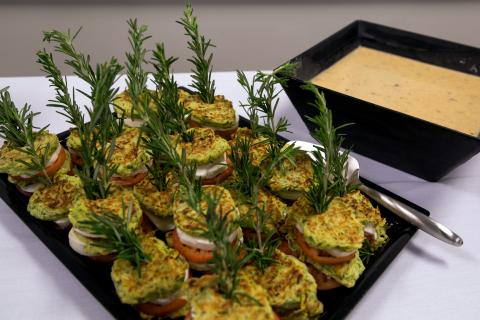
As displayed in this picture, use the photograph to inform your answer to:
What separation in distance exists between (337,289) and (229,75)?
1432mm

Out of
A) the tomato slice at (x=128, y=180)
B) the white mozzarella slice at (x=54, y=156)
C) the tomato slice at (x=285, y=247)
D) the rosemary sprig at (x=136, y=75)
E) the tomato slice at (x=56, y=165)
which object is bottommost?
the tomato slice at (x=285, y=247)

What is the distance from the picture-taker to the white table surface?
1276 millimetres

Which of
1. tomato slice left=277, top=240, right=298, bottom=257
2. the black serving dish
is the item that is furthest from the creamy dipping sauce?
tomato slice left=277, top=240, right=298, bottom=257

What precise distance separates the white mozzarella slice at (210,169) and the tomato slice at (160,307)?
0.39 metres

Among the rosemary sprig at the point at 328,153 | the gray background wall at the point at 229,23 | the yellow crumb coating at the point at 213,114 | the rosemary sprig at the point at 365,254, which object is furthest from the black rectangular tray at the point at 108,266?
the gray background wall at the point at 229,23

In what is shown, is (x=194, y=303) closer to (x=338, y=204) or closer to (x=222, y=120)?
(x=338, y=204)

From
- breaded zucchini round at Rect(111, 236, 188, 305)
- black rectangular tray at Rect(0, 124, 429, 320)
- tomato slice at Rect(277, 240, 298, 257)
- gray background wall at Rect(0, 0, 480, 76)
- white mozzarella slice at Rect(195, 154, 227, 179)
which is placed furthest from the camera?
gray background wall at Rect(0, 0, 480, 76)

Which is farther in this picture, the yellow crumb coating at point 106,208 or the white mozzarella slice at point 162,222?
the white mozzarella slice at point 162,222

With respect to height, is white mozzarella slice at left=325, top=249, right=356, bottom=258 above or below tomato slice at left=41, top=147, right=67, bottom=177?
below

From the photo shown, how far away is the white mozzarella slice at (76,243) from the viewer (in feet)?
4.16

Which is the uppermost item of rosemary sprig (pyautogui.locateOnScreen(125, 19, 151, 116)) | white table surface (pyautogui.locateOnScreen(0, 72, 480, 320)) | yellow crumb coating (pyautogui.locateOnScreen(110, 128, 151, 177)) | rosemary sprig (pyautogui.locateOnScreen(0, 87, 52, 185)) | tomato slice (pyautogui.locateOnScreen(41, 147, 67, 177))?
rosemary sprig (pyautogui.locateOnScreen(125, 19, 151, 116))

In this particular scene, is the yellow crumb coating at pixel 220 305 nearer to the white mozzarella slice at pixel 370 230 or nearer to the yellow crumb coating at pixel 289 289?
the yellow crumb coating at pixel 289 289

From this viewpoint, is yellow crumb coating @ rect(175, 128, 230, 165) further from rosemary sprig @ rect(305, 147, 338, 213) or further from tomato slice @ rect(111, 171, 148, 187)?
rosemary sprig @ rect(305, 147, 338, 213)

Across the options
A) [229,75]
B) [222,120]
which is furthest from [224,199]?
[229,75]
